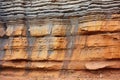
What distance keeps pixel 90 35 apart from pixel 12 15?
9.97 ft

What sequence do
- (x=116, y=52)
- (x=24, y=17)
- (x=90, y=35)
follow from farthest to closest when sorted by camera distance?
(x=24, y=17), (x=90, y=35), (x=116, y=52)

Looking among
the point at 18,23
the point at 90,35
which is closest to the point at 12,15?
the point at 18,23

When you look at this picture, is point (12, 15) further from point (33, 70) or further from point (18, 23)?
point (33, 70)

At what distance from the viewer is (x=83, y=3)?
9281mm

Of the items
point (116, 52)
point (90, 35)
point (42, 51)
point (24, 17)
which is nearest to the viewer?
point (116, 52)

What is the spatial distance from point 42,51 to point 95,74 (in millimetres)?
1898

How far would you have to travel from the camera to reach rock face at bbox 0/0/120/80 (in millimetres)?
8641

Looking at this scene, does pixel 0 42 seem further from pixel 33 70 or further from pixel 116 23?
pixel 116 23

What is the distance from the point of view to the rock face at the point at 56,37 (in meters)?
8.64

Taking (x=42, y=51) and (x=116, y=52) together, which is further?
(x=42, y=51)

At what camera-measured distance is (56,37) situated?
9547 millimetres

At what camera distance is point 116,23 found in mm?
8484

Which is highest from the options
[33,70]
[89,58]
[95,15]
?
[95,15]

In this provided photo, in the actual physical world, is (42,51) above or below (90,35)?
below
